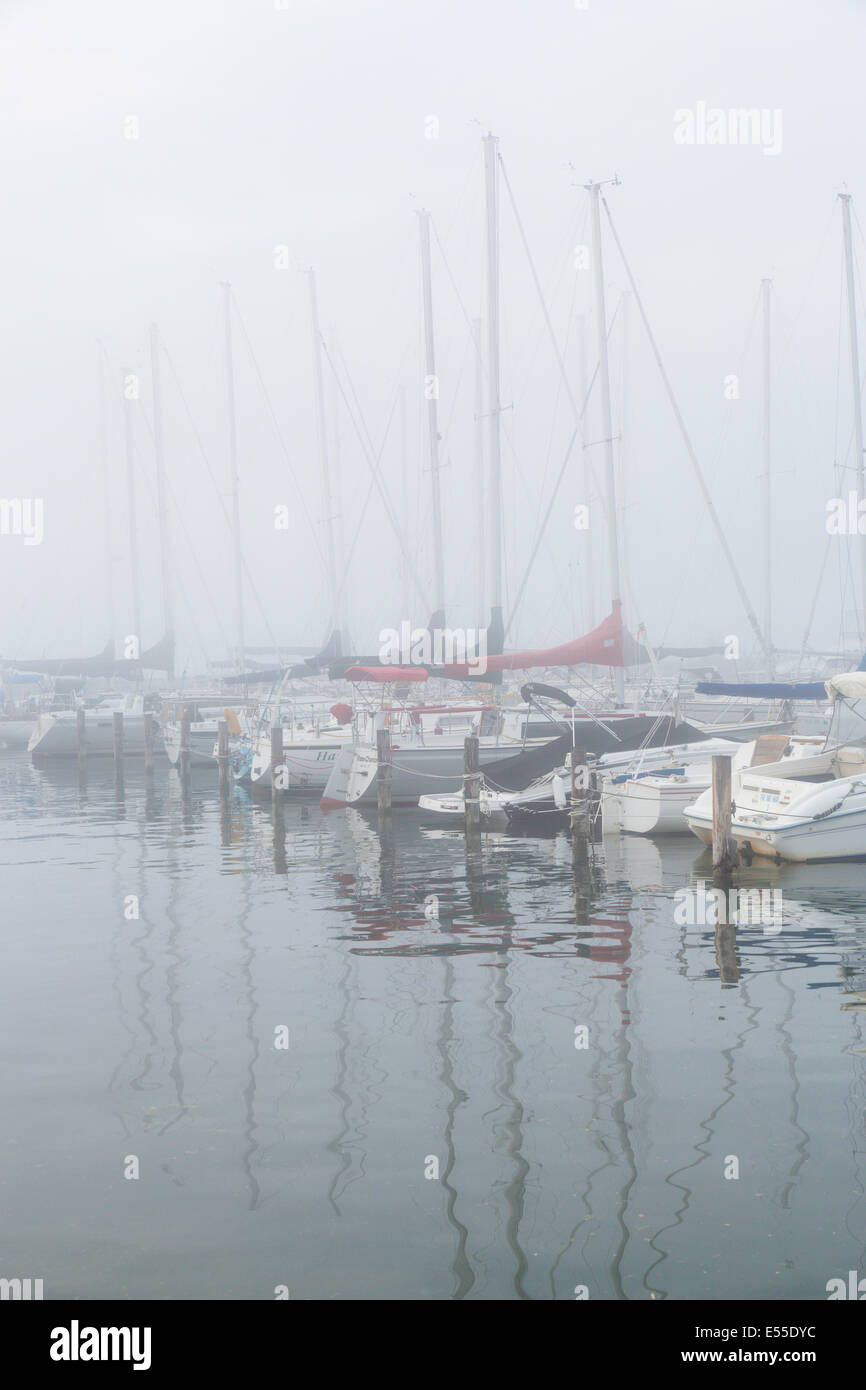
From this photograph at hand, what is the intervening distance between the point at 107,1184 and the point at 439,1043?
3.52m

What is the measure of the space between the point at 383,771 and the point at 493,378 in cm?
1098

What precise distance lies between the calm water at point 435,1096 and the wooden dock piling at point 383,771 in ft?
31.1

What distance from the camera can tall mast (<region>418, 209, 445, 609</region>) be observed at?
115 ft

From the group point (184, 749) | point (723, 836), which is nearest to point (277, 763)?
point (184, 749)

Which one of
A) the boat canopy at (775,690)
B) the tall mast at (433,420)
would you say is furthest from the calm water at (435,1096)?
the tall mast at (433,420)

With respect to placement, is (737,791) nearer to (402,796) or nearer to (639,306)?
(402,796)

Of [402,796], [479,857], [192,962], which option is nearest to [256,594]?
[402,796]

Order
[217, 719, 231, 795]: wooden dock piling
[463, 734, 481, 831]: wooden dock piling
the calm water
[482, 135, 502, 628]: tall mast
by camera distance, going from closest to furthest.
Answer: the calm water < [463, 734, 481, 831]: wooden dock piling < [482, 135, 502, 628]: tall mast < [217, 719, 231, 795]: wooden dock piling

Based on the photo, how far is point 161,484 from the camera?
2074 inches

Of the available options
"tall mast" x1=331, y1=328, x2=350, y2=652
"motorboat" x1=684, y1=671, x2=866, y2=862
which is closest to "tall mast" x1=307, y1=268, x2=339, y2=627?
"tall mast" x1=331, y1=328, x2=350, y2=652

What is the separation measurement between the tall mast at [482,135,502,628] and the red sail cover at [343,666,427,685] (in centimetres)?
233

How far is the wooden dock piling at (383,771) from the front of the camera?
27.5 metres

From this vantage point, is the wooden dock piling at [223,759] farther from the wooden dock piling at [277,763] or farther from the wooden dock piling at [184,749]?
the wooden dock piling at [184,749]

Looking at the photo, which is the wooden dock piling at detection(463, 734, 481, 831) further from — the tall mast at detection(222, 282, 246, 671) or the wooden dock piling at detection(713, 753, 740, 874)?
the tall mast at detection(222, 282, 246, 671)
